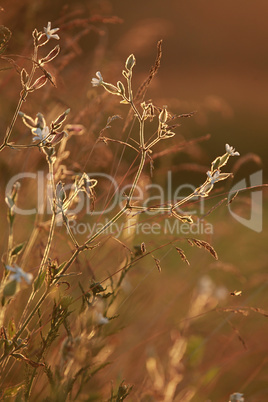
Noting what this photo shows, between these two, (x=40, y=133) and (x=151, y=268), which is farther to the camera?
(x=151, y=268)

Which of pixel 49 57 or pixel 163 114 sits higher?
pixel 49 57

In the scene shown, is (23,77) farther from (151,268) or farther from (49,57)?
(151,268)

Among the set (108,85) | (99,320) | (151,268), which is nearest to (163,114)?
(108,85)

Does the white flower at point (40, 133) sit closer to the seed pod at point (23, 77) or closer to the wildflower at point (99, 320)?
the seed pod at point (23, 77)

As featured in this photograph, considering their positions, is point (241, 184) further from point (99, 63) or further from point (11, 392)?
point (11, 392)

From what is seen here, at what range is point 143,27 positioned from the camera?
7.20ft

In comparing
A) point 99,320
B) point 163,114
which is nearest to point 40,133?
point 163,114

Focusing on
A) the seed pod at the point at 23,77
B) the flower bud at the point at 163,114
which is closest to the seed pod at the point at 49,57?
the seed pod at the point at 23,77

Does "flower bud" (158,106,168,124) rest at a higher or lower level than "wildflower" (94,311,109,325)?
higher

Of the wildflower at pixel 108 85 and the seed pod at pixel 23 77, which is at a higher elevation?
the seed pod at pixel 23 77

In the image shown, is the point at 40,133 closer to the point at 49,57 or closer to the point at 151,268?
the point at 49,57

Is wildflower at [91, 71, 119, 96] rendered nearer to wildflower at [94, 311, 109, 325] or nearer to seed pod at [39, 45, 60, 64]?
seed pod at [39, 45, 60, 64]

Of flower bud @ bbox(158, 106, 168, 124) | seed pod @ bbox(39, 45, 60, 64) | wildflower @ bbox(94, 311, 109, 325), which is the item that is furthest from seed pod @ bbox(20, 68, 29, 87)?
wildflower @ bbox(94, 311, 109, 325)

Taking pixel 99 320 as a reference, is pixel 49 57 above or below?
above
